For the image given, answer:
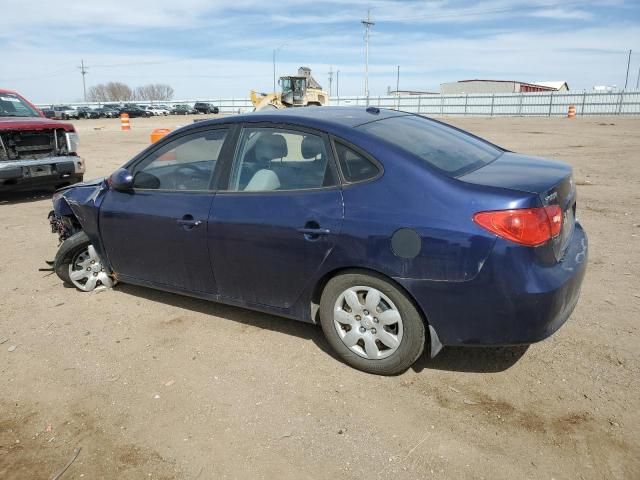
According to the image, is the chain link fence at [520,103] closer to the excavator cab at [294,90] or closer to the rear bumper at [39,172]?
the excavator cab at [294,90]

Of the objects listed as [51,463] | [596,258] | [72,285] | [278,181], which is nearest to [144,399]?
[51,463]

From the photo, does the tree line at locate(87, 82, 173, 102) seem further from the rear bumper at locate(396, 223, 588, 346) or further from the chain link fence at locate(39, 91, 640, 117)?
the rear bumper at locate(396, 223, 588, 346)

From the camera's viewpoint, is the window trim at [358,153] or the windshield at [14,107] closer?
the window trim at [358,153]

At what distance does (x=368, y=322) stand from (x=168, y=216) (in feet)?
5.69

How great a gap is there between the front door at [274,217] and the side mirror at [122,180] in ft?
2.96

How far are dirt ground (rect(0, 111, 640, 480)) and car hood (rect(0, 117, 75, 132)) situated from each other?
5100mm

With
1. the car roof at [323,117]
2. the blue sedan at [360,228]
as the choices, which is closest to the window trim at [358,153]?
the blue sedan at [360,228]

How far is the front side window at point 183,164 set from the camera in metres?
3.82

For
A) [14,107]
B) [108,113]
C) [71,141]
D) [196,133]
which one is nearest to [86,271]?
[196,133]

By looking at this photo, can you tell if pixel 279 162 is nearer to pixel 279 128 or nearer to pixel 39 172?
pixel 279 128

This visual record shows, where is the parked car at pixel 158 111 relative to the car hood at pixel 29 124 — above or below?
above

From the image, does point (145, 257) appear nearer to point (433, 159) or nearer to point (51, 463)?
point (51, 463)

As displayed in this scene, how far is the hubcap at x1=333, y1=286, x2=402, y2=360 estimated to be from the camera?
309cm

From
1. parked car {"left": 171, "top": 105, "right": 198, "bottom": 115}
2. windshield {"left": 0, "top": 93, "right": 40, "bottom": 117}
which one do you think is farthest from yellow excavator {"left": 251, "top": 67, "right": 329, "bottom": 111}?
parked car {"left": 171, "top": 105, "right": 198, "bottom": 115}
